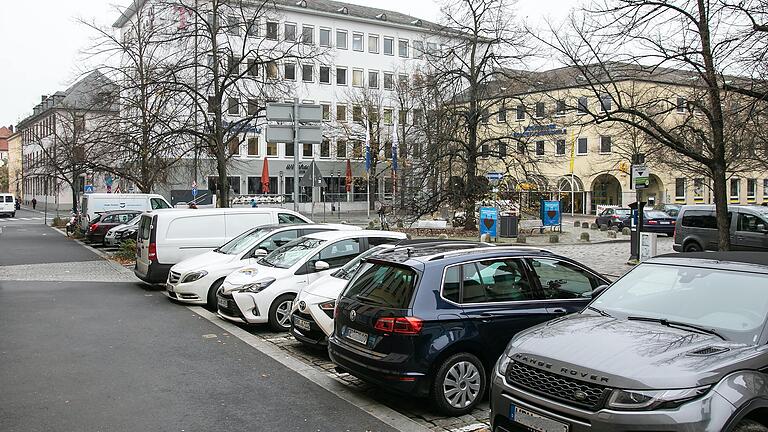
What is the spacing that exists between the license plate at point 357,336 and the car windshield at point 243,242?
268 inches

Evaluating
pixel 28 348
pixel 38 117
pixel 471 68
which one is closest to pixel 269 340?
pixel 28 348

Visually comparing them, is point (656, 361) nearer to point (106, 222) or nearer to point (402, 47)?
point (106, 222)

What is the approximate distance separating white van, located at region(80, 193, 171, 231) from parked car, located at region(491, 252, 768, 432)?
28568 mm

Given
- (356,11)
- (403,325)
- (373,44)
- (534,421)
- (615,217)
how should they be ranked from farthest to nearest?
(356,11)
(373,44)
(615,217)
(403,325)
(534,421)

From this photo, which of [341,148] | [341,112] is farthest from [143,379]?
[341,112]

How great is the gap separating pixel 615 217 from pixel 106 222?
28.5 meters

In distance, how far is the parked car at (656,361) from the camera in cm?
388

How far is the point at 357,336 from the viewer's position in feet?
21.6

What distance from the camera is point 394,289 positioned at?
6.48m

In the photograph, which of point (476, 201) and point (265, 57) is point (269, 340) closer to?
point (265, 57)

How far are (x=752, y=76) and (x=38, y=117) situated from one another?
3174 inches

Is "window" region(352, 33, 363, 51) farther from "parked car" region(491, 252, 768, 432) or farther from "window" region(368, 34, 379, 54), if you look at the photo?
"parked car" region(491, 252, 768, 432)

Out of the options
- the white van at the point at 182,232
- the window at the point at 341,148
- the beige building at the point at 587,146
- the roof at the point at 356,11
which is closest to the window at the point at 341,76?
the roof at the point at 356,11

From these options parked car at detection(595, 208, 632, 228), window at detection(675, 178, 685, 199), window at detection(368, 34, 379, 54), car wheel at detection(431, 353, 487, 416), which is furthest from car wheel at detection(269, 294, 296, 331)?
window at detection(368, 34, 379, 54)
